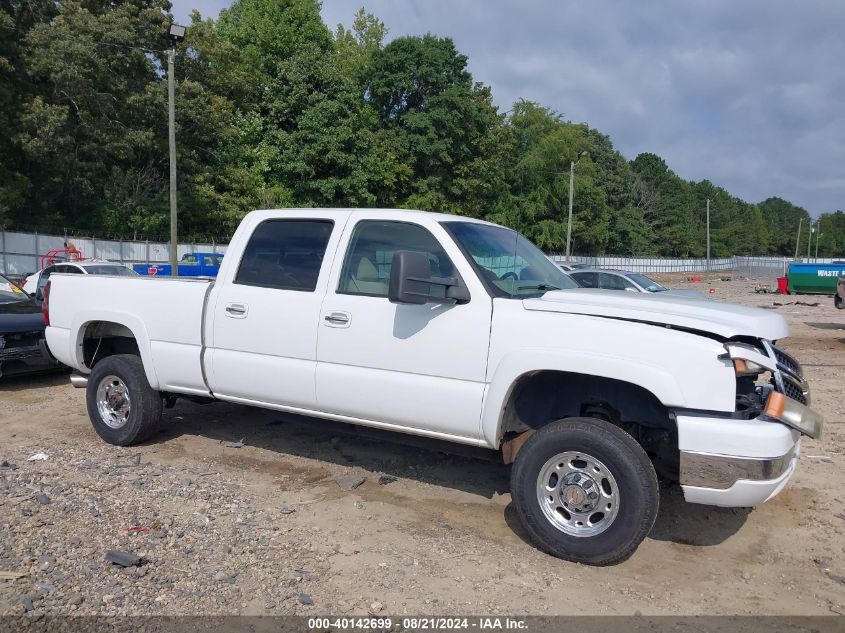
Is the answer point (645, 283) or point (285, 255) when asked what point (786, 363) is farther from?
point (645, 283)

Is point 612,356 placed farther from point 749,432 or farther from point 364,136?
point 364,136

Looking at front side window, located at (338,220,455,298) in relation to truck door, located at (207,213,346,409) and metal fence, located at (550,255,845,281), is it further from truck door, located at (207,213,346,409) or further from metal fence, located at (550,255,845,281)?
metal fence, located at (550,255,845,281)

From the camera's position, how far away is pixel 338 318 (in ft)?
15.9

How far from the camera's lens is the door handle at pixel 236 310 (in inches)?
208

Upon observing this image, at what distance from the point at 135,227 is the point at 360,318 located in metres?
32.1

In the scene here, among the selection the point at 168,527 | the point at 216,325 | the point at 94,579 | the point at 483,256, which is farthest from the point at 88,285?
the point at 483,256

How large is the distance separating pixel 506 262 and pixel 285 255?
1.74 meters

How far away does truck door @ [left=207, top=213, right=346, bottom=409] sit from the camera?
197 inches

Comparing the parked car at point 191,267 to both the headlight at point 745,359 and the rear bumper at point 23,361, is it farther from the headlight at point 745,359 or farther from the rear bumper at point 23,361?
the headlight at point 745,359

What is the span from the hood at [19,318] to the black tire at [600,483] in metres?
7.10

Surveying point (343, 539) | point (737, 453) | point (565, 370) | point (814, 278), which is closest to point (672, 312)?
point (565, 370)

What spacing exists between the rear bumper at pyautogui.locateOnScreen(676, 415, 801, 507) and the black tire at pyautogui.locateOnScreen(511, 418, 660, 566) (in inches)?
9.5

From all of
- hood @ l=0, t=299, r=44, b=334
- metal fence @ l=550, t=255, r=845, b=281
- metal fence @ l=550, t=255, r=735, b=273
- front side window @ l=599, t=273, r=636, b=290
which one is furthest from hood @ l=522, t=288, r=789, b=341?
metal fence @ l=550, t=255, r=735, b=273

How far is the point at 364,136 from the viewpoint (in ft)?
129
